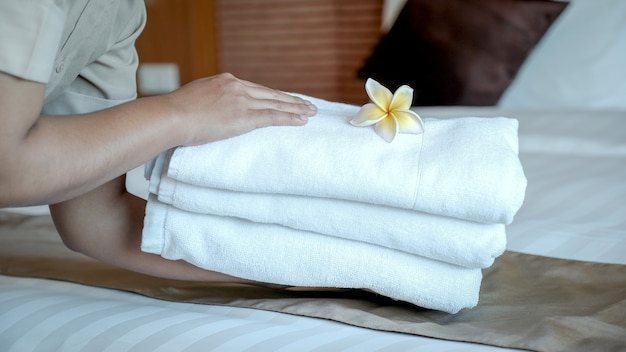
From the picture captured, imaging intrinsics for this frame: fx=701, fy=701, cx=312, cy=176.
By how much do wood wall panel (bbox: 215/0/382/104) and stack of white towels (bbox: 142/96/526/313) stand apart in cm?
194

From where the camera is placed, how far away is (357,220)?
2.58 feet

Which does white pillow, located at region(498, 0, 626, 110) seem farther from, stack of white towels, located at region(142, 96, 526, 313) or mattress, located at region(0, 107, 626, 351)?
stack of white towels, located at region(142, 96, 526, 313)

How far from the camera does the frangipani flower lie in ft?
2.66

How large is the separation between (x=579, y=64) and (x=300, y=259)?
1455 millimetres

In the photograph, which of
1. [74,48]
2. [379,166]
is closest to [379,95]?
[379,166]

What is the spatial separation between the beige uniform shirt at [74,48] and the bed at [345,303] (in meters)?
0.25

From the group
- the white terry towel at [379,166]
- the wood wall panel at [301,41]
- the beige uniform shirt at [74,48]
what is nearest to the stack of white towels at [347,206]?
the white terry towel at [379,166]

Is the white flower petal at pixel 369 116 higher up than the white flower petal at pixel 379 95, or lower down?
lower down

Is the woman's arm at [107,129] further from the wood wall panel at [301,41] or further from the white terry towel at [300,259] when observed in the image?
the wood wall panel at [301,41]

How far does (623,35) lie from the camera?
1976 millimetres

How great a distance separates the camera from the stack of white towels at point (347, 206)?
752 mm

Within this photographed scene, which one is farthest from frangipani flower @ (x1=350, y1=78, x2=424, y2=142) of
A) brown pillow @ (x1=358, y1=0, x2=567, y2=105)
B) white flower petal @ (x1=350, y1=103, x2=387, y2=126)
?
brown pillow @ (x1=358, y1=0, x2=567, y2=105)

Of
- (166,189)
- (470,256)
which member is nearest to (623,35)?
(470,256)

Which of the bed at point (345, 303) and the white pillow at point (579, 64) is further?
the white pillow at point (579, 64)
